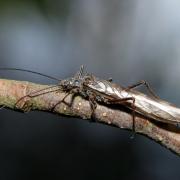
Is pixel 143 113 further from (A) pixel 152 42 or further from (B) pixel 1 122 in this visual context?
(A) pixel 152 42

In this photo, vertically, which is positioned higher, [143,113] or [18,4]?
[18,4]

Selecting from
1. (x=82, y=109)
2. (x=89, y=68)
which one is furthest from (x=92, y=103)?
(x=89, y=68)

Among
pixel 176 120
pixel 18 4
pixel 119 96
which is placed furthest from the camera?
pixel 18 4

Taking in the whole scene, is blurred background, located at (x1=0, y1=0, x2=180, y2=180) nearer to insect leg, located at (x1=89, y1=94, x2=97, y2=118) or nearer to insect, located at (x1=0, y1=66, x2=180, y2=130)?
insect, located at (x1=0, y1=66, x2=180, y2=130)

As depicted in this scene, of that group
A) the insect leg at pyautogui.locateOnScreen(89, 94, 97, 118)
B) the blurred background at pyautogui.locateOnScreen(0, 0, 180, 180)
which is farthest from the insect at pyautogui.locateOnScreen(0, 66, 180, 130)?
the blurred background at pyautogui.locateOnScreen(0, 0, 180, 180)

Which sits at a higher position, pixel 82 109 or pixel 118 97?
pixel 118 97

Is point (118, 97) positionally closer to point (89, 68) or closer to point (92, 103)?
point (92, 103)

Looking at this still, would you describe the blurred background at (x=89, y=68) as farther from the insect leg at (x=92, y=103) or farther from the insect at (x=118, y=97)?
the insect leg at (x=92, y=103)

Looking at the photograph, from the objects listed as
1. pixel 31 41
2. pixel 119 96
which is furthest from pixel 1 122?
pixel 119 96
